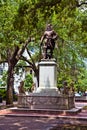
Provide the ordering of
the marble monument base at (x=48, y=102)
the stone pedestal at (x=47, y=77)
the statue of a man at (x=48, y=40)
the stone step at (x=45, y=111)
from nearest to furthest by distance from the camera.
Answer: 1. the stone step at (x=45, y=111)
2. the marble monument base at (x=48, y=102)
3. the stone pedestal at (x=47, y=77)
4. the statue of a man at (x=48, y=40)

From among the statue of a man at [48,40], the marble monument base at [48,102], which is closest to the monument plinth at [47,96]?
the marble monument base at [48,102]

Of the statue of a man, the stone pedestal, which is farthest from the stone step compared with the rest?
the statue of a man

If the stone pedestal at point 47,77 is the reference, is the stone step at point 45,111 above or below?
below

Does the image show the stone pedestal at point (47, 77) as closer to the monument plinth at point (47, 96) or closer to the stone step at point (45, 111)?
the monument plinth at point (47, 96)

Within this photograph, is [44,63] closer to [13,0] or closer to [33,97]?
[33,97]

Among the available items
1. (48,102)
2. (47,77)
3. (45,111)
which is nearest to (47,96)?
(48,102)

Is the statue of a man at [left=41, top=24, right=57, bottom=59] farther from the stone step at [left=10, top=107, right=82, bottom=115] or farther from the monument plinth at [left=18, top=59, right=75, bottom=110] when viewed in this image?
the stone step at [left=10, top=107, right=82, bottom=115]

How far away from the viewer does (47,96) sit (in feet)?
70.6

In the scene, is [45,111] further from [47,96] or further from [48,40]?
[48,40]

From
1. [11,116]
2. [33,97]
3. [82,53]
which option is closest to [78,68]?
[82,53]

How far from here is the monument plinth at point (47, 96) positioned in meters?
21.4

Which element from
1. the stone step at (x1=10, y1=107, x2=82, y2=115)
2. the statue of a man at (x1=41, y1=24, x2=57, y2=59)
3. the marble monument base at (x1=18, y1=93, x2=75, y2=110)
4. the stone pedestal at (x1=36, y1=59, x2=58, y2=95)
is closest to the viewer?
the stone step at (x1=10, y1=107, x2=82, y2=115)

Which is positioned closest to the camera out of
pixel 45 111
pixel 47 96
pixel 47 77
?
pixel 45 111

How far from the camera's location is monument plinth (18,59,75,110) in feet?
70.2
